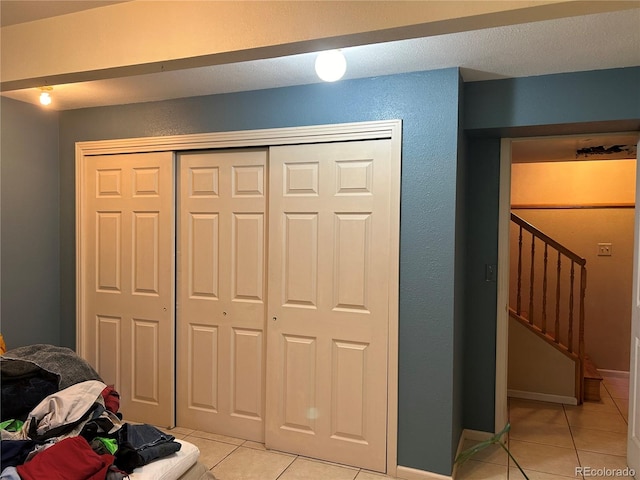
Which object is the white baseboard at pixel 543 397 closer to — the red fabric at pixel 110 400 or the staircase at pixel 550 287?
the staircase at pixel 550 287

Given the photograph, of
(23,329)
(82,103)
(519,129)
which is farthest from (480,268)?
(23,329)

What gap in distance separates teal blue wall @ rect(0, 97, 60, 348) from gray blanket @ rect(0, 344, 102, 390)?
131 cm

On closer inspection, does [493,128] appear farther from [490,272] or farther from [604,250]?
[604,250]

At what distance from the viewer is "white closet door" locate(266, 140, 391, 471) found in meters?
2.66

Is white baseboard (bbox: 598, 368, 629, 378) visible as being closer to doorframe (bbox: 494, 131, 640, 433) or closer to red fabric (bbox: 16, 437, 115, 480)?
doorframe (bbox: 494, 131, 640, 433)

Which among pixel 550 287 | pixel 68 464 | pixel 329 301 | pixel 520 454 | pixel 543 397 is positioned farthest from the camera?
pixel 550 287

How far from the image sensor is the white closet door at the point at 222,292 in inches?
118

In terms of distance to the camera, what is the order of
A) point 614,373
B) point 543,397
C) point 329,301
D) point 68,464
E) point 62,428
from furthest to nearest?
point 614,373, point 543,397, point 329,301, point 62,428, point 68,464

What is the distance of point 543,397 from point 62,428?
364 cm

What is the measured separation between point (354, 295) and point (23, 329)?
2.43 meters

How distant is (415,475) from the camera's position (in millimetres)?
2570

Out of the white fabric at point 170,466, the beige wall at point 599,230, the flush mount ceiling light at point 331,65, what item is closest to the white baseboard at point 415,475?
the white fabric at point 170,466

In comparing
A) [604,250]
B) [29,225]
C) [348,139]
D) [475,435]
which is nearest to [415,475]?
[475,435]

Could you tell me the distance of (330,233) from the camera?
2.75 meters
